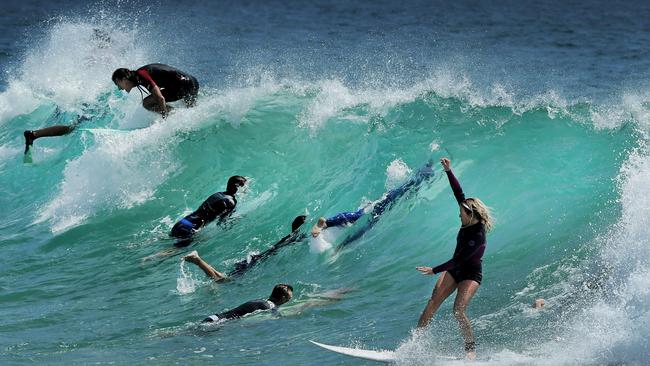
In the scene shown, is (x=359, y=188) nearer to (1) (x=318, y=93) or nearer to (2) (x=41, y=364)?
(1) (x=318, y=93)

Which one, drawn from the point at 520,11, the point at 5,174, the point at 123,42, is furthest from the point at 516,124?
the point at 520,11

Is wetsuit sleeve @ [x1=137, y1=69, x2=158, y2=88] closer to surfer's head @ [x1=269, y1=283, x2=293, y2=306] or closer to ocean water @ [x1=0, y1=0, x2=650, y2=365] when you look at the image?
ocean water @ [x1=0, y1=0, x2=650, y2=365]

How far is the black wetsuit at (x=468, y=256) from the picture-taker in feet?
28.0

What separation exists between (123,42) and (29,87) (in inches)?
94.5

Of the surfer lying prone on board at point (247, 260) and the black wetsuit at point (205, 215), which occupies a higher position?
the black wetsuit at point (205, 215)

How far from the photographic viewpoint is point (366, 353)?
8.30 m

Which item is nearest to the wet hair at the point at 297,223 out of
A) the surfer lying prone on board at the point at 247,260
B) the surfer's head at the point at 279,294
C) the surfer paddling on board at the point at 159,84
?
the surfer lying prone on board at the point at 247,260

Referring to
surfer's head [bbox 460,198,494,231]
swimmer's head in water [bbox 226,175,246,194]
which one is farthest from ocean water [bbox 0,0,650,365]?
surfer's head [bbox 460,198,494,231]

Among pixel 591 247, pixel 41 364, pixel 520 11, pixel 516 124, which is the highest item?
pixel 520 11

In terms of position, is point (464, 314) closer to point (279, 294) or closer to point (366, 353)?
point (366, 353)

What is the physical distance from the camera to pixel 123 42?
75.2 feet

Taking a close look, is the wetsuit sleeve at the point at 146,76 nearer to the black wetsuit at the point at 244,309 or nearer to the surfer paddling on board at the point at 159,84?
the surfer paddling on board at the point at 159,84

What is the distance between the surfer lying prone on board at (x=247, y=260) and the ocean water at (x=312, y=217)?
123 mm

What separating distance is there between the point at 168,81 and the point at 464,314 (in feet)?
24.6
